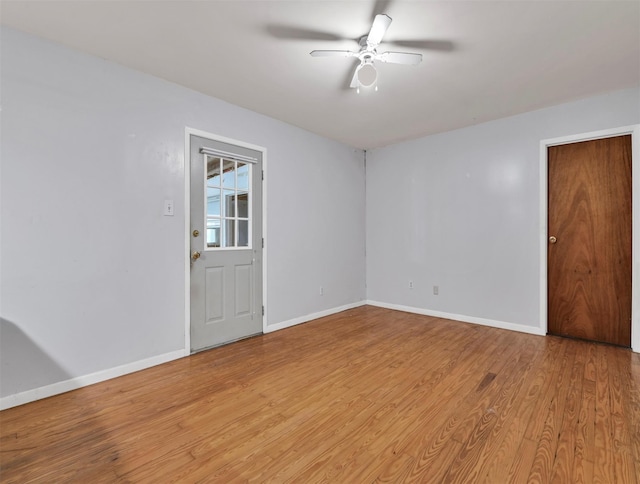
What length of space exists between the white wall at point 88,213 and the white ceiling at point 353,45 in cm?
22

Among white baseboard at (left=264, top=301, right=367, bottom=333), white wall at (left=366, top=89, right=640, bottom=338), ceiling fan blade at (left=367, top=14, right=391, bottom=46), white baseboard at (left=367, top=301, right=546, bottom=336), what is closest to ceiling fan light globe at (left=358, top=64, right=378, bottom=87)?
ceiling fan blade at (left=367, top=14, right=391, bottom=46)

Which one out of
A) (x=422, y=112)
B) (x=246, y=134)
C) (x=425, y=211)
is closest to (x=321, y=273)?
(x=425, y=211)

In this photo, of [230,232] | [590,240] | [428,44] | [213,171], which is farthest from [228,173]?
[590,240]

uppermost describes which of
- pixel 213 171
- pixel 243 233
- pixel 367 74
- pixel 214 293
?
pixel 367 74

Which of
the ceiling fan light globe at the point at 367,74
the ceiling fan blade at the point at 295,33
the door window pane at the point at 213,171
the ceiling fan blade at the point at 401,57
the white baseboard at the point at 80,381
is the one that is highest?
the ceiling fan blade at the point at 295,33

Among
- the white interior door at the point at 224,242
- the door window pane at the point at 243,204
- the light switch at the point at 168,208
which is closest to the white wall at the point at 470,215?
the white interior door at the point at 224,242

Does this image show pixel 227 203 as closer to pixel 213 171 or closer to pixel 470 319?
pixel 213 171

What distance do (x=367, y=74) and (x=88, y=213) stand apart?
232cm

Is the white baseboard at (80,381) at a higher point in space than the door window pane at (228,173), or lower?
lower

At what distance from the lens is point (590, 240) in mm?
3307

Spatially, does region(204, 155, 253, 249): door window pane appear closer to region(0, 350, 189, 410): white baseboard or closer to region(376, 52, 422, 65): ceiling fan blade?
region(0, 350, 189, 410): white baseboard

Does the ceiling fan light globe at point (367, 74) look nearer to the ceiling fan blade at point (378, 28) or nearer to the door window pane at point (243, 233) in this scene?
the ceiling fan blade at point (378, 28)

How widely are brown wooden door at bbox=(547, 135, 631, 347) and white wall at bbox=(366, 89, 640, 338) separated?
16cm

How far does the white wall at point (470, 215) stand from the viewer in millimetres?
3535
